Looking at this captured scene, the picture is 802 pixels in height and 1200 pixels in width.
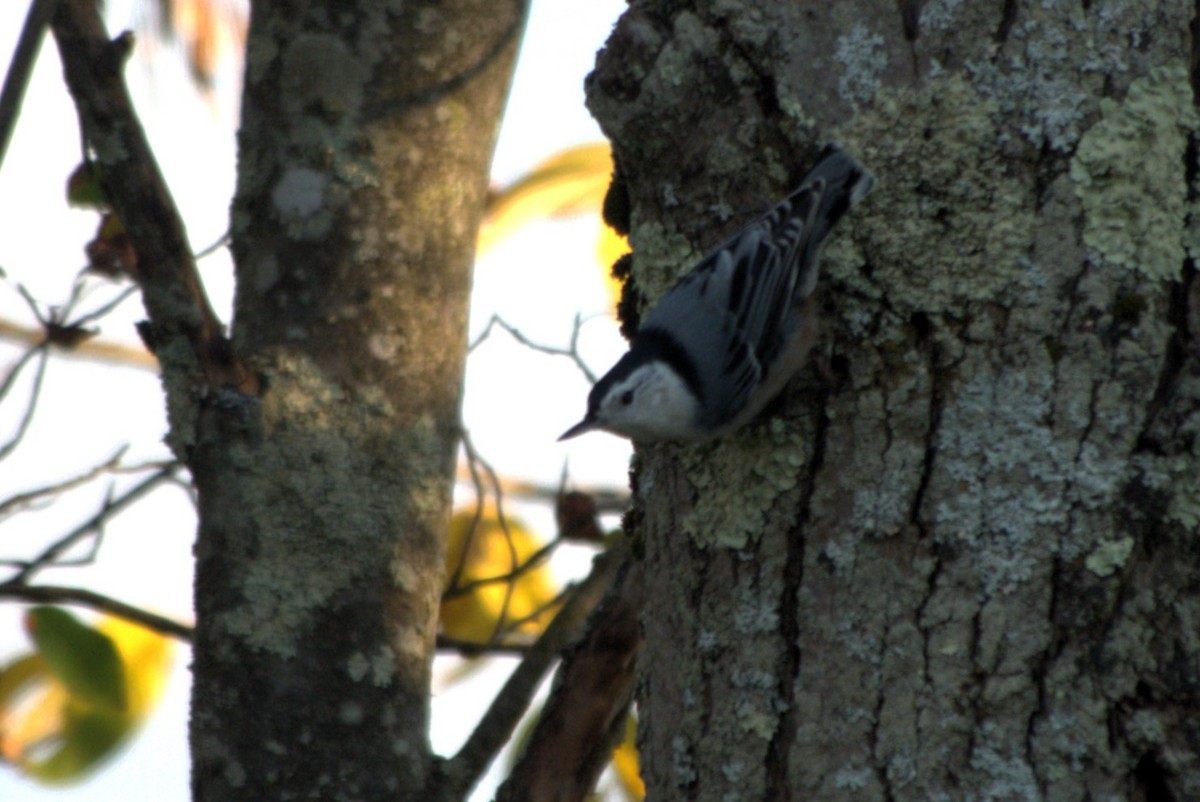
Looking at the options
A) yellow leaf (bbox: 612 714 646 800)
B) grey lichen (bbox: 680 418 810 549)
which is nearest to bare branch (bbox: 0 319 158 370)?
yellow leaf (bbox: 612 714 646 800)

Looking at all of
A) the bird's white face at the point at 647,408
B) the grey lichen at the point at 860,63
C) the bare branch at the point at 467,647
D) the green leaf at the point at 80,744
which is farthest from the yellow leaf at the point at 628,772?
the grey lichen at the point at 860,63

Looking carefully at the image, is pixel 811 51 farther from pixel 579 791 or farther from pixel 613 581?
pixel 579 791

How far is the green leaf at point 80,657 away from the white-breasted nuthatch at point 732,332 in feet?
3.23

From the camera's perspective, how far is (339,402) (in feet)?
8.11

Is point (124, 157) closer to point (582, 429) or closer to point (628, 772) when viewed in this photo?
point (582, 429)

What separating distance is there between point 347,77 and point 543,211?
4.05 feet

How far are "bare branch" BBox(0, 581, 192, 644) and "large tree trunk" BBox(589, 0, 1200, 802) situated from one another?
1254 mm

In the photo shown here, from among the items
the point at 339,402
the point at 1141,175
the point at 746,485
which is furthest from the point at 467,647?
the point at 1141,175

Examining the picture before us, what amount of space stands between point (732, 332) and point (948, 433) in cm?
69

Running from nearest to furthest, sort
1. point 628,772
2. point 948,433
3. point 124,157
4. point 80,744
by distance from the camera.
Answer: point 948,433, point 124,157, point 80,744, point 628,772

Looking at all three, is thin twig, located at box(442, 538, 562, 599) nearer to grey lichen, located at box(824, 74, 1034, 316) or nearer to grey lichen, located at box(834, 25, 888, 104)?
grey lichen, located at box(824, 74, 1034, 316)

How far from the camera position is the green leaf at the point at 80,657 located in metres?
2.48

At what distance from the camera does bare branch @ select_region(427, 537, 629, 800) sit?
7.84ft

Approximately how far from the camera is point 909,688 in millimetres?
1688
